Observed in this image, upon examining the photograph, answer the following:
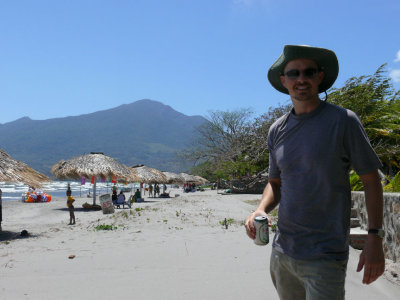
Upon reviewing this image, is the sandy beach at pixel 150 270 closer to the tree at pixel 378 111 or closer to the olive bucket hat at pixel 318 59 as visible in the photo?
the olive bucket hat at pixel 318 59

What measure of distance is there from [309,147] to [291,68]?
A: 1.50 ft

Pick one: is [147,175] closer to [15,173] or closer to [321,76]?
[15,173]

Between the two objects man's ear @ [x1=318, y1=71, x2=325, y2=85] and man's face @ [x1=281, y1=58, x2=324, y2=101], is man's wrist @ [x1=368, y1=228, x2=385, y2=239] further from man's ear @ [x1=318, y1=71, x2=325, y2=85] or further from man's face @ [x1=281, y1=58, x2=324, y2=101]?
man's ear @ [x1=318, y1=71, x2=325, y2=85]

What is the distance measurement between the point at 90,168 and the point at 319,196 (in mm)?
20917

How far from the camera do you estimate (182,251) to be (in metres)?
6.20

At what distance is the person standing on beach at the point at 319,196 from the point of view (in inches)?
63.3

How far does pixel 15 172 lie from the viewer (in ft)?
39.3

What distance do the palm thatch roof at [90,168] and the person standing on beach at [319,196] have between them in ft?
67.3

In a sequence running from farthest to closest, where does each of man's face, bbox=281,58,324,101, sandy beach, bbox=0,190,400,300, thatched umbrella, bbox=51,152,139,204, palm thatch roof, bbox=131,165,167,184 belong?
1. palm thatch roof, bbox=131,165,167,184
2. thatched umbrella, bbox=51,152,139,204
3. sandy beach, bbox=0,190,400,300
4. man's face, bbox=281,58,324,101

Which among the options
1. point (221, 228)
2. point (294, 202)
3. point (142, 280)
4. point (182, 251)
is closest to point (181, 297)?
point (142, 280)

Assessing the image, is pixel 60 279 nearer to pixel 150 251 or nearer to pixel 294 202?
pixel 150 251

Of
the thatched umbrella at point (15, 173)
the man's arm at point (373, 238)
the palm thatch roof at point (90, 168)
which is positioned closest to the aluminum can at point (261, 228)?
the man's arm at point (373, 238)

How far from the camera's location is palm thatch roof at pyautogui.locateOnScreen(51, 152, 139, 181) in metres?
21.3

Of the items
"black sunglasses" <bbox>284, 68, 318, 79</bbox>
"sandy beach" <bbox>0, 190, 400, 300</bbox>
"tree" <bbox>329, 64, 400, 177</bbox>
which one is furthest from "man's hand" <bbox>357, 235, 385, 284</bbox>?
"tree" <bbox>329, 64, 400, 177</bbox>
